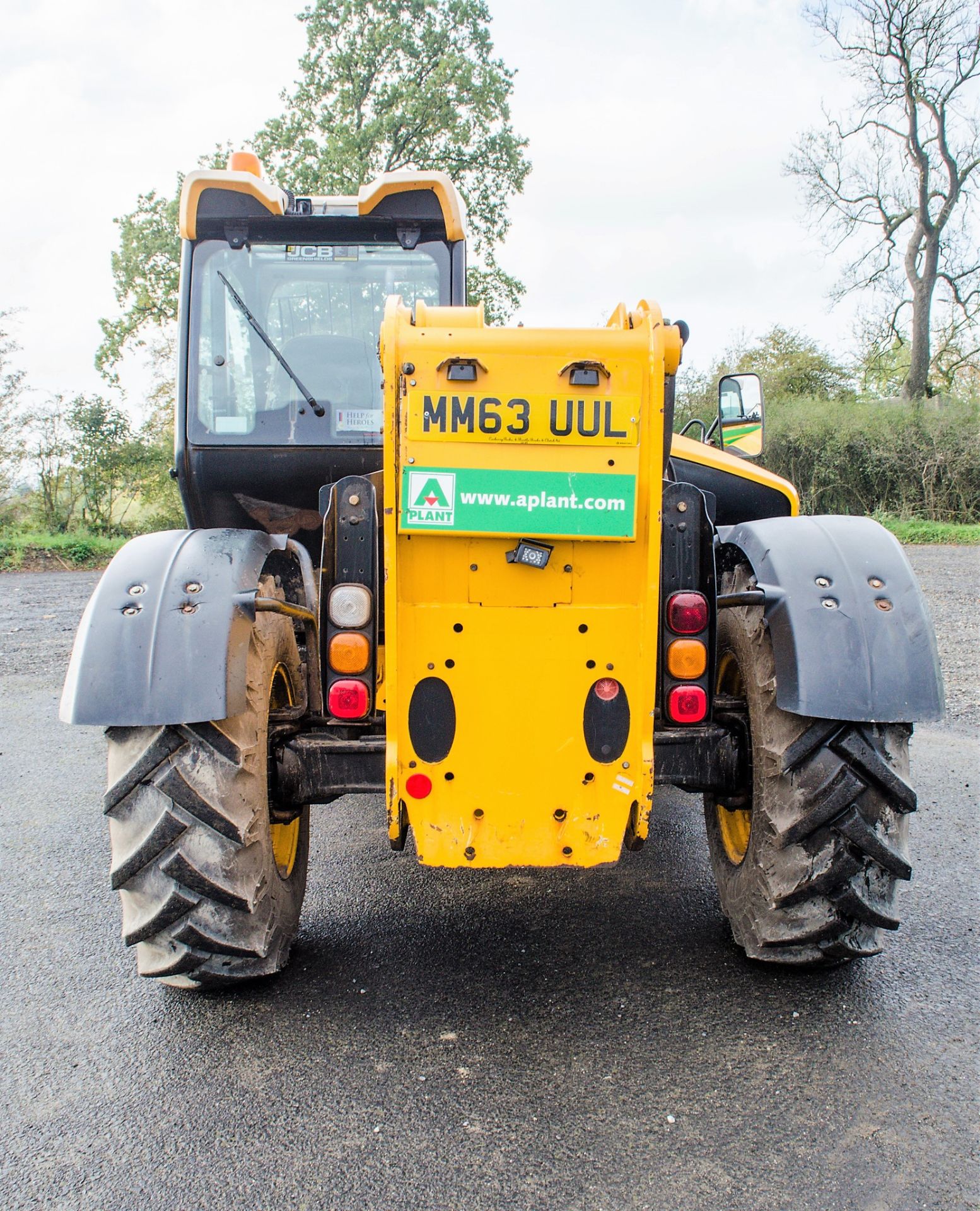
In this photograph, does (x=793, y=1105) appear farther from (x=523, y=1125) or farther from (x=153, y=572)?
(x=153, y=572)

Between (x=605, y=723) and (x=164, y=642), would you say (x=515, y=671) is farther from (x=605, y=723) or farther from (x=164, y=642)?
(x=164, y=642)

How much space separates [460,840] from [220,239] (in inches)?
112

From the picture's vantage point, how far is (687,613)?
103 inches

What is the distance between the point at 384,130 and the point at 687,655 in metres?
23.8

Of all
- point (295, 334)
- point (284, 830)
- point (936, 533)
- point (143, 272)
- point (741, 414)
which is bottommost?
point (284, 830)

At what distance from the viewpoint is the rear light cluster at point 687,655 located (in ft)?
8.57

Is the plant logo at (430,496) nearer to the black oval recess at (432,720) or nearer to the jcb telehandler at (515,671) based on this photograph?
the jcb telehandler at (515,671)

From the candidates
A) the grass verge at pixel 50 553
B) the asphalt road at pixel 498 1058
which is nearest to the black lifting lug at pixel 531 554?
the asphalt road at pixel 498 1058

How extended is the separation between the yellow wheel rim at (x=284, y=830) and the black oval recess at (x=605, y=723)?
3.58ft

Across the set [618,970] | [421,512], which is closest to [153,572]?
[421,512]

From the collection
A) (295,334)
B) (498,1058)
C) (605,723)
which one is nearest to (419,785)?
(605,723)

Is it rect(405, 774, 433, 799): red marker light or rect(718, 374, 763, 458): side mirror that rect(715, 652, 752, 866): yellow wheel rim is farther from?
rect(718, 374, 763, 458): side mirror

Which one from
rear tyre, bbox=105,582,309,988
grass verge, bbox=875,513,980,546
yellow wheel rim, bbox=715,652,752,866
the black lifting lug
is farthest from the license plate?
grass verge, bbox=875,513,980,546

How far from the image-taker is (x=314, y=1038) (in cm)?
248
